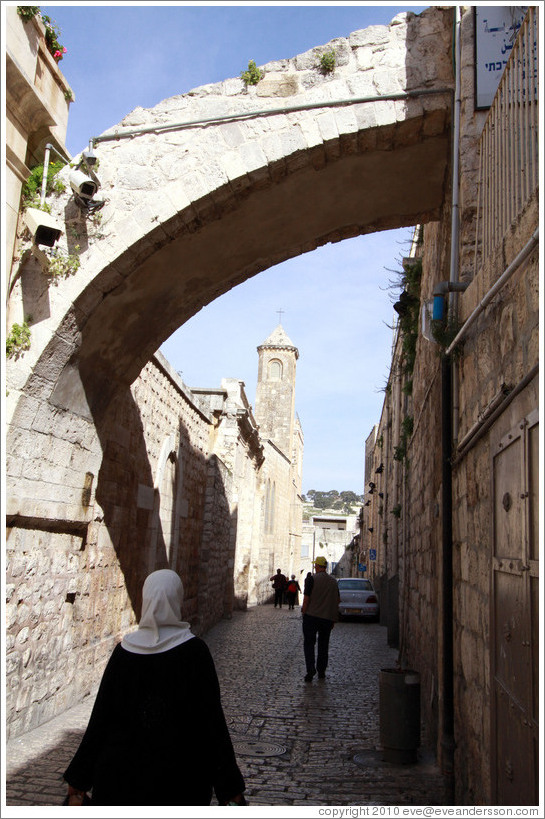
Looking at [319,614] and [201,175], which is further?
[319,614]

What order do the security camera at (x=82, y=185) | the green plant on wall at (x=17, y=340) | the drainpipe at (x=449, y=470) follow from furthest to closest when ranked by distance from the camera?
the security camera at (x=82, y=185) → the green plant on wall at (x=17, y=340) → the drainpipe at (x=449, y=470)

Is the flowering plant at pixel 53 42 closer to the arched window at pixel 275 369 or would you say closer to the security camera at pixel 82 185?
the security camera at pixel 82 185

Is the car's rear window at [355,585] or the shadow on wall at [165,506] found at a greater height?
the shadow on wall at [165,506]

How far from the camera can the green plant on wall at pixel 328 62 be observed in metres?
6.02

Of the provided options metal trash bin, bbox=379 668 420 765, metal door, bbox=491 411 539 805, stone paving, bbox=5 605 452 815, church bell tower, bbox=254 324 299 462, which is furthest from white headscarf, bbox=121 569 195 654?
church bell tower, bbox=254 324 299 462

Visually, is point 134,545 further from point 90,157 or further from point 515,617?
point 515,617

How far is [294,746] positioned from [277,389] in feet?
129

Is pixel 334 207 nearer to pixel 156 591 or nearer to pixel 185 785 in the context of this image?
pixel 156 591

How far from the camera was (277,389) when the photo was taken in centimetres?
4491

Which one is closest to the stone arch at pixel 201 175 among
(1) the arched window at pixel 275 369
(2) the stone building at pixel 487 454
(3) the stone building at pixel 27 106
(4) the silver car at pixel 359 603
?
(3) the stone building at pixel 27 106

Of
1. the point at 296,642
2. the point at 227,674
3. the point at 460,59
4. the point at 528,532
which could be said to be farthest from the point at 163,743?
the point at 296,642

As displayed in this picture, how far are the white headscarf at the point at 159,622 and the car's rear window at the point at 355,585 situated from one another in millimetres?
17320

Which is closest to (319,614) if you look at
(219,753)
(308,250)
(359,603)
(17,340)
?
(308,250)

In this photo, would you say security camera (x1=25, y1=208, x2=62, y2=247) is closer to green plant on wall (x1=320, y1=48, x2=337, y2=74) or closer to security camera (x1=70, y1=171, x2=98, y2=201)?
security camera (x1=70, y1=171, x2=98, y2=201)
